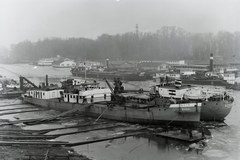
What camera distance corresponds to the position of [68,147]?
23.8 meters

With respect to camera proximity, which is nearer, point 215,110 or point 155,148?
point 155,148

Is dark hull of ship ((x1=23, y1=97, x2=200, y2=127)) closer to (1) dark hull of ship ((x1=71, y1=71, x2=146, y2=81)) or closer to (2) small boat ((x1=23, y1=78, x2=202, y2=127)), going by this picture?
(2) small boat ((x1=23, y1=78, x2=202, y2=127))

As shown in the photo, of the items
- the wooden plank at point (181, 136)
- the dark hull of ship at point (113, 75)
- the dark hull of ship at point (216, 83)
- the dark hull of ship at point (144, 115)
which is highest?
the dark hull of ship at point (113, 75)

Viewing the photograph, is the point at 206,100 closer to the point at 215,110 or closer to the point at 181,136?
the point at 215,110

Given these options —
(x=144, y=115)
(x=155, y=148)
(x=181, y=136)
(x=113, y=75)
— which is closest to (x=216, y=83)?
(x=113, y=75)

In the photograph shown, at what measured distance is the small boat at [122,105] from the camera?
29.1 meters

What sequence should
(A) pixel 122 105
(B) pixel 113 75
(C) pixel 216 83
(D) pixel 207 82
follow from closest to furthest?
(A) pixel 122 105
(C) pixel 216 83
(D) pixel 207 82
(B) pixel 113 75

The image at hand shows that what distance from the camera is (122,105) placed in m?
33.2

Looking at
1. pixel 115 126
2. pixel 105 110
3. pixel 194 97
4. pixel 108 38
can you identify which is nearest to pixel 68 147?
pixel 115 126

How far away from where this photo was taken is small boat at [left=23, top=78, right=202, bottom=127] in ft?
95.3

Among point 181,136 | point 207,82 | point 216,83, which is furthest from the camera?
point 207,82

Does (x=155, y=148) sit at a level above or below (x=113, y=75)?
below

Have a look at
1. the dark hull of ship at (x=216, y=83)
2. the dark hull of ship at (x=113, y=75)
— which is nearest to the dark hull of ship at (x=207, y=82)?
the dark hull of ship at (x=216, y=83)

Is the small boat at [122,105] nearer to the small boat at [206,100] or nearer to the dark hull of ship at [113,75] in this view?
the small boat at [206,100]
